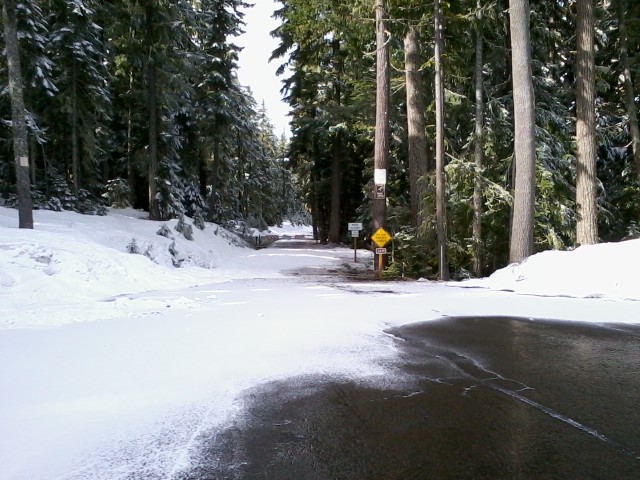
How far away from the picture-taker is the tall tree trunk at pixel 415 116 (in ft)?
52.6

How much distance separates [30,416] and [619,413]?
4637mm

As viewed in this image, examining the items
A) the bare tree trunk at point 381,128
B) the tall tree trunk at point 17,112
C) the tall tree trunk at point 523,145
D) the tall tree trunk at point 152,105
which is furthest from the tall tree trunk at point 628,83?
the tall tree trunk at point 17,112

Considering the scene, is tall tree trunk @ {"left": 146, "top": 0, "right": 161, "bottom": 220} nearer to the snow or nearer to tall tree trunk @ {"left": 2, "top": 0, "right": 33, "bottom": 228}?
the snow

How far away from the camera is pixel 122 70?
24.1 meters

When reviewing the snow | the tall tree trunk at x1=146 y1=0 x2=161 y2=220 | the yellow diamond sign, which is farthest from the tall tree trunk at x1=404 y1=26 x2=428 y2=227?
the tall tree trunk at x1=146 y1=0 x2=161 y2=220

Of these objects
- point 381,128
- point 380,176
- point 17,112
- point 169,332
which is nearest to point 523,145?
point 380,176

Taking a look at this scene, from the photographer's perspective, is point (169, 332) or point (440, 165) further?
point (440, 165)

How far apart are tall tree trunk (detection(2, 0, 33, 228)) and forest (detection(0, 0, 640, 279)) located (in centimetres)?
5

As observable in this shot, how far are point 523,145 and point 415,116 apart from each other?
17.4 ft

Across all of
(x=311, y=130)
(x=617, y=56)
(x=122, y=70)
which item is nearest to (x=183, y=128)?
(x=122, y=70)

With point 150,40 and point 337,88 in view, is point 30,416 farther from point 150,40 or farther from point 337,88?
point 337,88

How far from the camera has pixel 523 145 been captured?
11.8 metres

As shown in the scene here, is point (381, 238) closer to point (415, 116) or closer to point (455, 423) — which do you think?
point (415, 116)

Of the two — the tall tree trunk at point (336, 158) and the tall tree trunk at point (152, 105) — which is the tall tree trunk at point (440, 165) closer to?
the tall tree trunk at point (152, 105)
